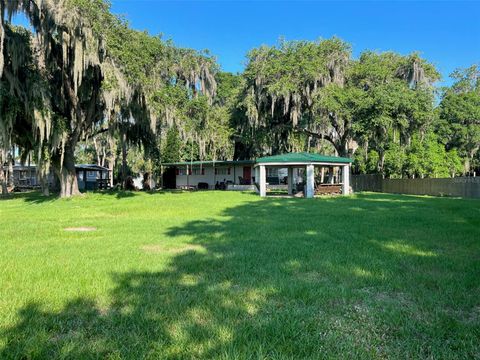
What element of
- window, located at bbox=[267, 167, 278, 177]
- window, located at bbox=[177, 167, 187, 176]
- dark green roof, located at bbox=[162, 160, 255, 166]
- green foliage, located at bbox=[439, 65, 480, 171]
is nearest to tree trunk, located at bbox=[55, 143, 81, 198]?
dark green roof, located at bbox=[162, 160, 255, 166]

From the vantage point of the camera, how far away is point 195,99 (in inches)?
822

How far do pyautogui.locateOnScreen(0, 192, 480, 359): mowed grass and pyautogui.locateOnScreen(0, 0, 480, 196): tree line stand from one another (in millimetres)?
10092

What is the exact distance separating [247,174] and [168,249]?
26468 mm

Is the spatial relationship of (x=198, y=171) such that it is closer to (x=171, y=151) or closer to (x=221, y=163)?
(x=171, y=151)

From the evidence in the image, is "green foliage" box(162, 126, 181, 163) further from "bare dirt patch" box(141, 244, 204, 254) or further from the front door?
"bare dirt patch" box(141, 244, 204, 254)

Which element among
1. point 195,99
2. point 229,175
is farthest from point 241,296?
point 229,175

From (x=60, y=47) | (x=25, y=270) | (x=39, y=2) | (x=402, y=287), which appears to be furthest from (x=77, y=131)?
(x=402, y=287)

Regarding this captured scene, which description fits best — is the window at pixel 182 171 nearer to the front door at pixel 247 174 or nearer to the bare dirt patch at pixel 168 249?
the front door at pixel 247 174

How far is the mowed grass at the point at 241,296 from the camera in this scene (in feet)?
8.50

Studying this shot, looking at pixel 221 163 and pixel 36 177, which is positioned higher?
pixel 221 163

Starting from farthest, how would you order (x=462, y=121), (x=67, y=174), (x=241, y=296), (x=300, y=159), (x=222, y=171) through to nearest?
1. (x=222, y=171)
2. (x=462, y=121)
3. (x=300, y=159)
4. (x=67, y=174)
5. (x=241, y=296)

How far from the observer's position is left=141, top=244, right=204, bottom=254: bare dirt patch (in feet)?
18.5

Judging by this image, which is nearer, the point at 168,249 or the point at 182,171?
the point at 168,249

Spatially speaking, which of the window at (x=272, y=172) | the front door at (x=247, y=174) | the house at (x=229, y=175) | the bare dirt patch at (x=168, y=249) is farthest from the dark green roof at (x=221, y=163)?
the bare dirt patch at (x=168, y=249)
